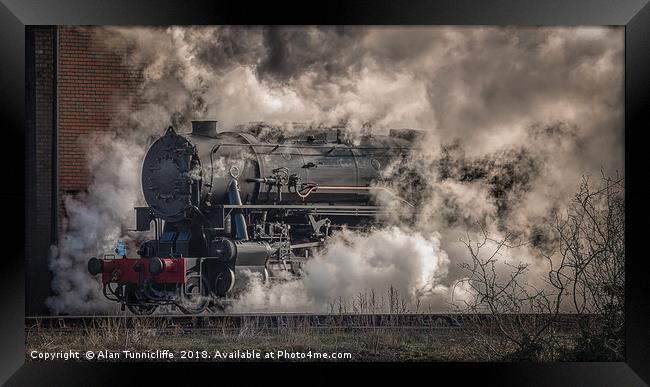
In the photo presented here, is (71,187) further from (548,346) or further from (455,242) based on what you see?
(548,346)

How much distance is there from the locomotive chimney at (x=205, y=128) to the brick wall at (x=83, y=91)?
857 mm

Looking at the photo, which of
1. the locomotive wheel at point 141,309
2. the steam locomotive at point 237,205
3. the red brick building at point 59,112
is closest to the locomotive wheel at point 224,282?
the steam locomotive at point 237,205

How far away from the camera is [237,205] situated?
34.8 feet

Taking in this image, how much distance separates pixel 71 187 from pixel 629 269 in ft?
22.6

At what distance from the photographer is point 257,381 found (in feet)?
29.2

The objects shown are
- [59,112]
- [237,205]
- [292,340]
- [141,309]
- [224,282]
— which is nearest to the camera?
[292,340]

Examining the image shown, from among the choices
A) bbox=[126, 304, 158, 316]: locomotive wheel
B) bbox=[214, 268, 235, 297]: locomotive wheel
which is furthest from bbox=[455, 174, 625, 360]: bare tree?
bbox=[126, 304, 158, 316]: locomotive wheel

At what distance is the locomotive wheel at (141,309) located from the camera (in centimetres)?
995

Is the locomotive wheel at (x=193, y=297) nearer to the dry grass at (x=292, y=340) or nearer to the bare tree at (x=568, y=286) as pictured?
the dry grass at (x=292, y=340)

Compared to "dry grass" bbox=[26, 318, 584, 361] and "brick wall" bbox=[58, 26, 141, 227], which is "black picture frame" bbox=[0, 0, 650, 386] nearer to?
"dry grass" bbox=[26, 318, 584, 361]

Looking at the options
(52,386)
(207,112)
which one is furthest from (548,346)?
(52,386)

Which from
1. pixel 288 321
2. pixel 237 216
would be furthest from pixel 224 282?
pixel 288 321

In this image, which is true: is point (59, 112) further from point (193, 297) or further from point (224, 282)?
point (224, 282)

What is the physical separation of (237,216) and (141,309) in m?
1.76
